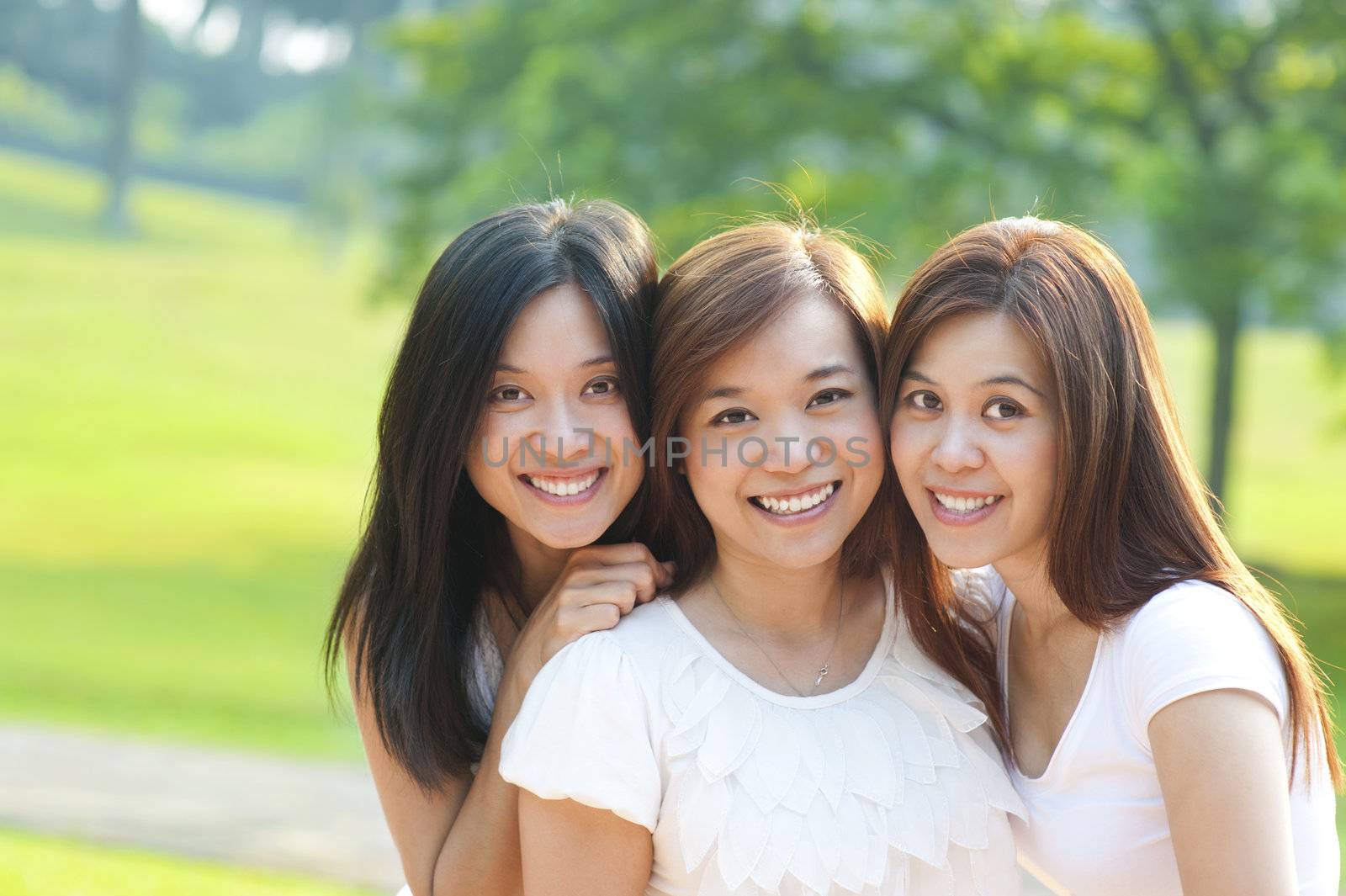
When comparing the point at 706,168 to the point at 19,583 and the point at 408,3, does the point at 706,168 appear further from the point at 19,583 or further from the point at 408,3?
the point at 19,583

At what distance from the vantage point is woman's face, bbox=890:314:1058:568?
204cm

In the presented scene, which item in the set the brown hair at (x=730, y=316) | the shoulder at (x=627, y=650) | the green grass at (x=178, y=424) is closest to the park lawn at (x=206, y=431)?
the green grass at (x=178, y=424)

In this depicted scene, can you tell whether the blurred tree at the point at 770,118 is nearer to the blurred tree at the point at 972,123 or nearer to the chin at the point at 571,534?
the blurred tree at the point at 972,123

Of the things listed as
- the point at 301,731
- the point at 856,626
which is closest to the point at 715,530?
the point at 856,626

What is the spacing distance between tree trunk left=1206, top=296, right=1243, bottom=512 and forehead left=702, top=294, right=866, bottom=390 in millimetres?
7352

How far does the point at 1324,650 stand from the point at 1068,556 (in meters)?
7.62

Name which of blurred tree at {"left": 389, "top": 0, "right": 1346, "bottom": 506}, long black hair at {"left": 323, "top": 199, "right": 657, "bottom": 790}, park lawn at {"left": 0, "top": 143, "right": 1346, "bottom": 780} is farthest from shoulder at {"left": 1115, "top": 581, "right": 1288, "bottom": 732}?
park lawn at {"left": 0, "top": 143, "right": 1346, "bottom": 780}

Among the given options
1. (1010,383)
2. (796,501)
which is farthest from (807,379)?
(1010,383)

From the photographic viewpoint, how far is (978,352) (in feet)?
6.75

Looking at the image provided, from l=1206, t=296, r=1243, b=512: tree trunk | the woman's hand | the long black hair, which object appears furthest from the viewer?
l=1206, t=296, r=1243, b=512: tree trunk

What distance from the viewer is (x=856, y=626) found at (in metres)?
2.33

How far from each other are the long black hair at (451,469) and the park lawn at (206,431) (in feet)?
27.1

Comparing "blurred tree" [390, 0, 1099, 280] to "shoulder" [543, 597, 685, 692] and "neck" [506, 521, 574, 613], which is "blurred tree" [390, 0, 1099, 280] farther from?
"shoulder" [543, 597, 685, 692]

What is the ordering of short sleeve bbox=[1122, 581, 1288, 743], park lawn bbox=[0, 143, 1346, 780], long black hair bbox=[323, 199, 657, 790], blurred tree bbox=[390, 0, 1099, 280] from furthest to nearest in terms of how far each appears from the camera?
1. park lawn bbox=[0, 143, 1346, 780]
2. blurred tree bbox=[390, 0, 1099, 280]
3. long black hair bbox=[323, 199, 657, 790]
4. short sleeve bbox=[1122, 581, 1288, 743]
